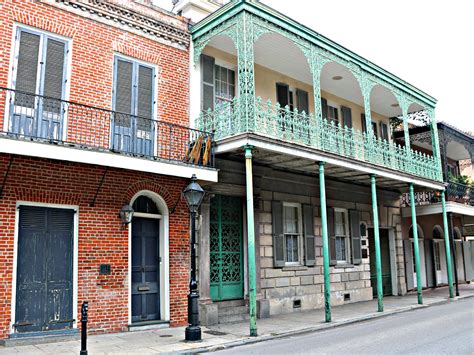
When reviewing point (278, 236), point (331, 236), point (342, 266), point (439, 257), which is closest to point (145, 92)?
point (278, 236)

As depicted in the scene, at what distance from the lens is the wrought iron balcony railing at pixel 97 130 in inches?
336

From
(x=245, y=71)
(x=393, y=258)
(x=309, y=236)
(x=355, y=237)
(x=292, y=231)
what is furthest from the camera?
(x=393, y=258)

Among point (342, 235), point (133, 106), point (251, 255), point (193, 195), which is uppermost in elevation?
point (133, 106)

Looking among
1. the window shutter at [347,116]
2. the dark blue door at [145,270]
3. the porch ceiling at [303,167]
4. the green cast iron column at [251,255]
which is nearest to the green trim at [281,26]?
the window shutter at [347,116]

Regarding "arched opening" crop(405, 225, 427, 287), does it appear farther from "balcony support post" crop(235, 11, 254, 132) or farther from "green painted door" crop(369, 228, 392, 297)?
"balcony support post" crop(235, 11, 254, 132)

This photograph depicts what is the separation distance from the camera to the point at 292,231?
13883 millimetres

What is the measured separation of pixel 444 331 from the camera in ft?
30.3

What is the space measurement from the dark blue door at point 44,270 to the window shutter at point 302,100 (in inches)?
315

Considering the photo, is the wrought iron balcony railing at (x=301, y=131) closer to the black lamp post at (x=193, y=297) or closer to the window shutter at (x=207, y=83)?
the window shutter at (x=207, y=83)

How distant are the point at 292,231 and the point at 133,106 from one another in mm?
6215

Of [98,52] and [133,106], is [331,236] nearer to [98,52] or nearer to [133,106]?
[133,106]

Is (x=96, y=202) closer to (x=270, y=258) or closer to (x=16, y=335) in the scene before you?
(x=16, y=335)

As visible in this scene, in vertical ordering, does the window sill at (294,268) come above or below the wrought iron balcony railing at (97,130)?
below

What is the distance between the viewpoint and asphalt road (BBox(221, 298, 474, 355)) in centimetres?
766
